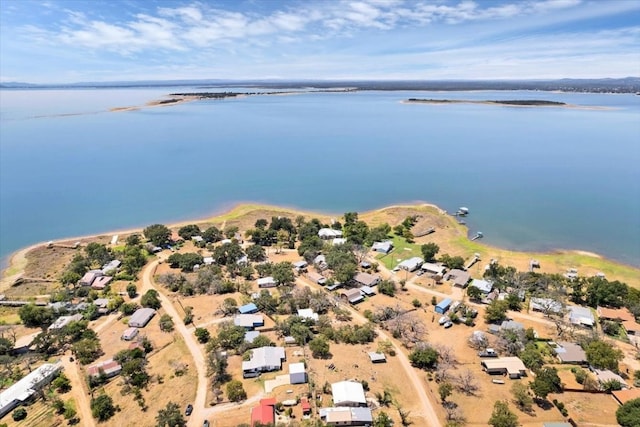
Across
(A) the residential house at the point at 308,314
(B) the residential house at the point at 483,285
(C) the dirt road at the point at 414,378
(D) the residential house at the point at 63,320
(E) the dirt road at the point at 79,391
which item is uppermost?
(B) the residential house at the point at 483,285

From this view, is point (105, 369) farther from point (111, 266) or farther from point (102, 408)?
point (111, 266)

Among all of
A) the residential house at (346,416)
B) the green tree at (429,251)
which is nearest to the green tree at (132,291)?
the residential house at (346,416)

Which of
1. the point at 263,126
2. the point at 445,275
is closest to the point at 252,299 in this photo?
the point at 445,275

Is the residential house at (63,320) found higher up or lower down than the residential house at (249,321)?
lower down

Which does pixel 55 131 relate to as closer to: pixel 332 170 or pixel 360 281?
pixel 332 170

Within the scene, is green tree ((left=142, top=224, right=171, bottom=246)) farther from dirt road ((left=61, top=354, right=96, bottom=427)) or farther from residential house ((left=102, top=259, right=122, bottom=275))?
dirt road ((left=61, top=354, right=96, bottom=427))

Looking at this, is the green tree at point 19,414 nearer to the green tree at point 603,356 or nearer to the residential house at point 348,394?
the residential house at point 348,394

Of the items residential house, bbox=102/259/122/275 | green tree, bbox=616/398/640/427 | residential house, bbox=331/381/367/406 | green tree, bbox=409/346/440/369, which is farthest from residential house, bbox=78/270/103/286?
green tree, bbox=616/398/640/427
